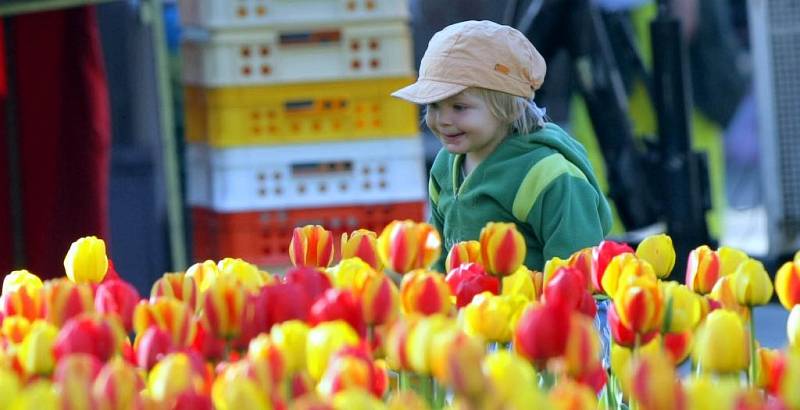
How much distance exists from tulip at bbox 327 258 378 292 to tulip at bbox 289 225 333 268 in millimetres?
218

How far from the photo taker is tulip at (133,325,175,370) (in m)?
1.60

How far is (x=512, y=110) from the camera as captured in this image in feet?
10.9

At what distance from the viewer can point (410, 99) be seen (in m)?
3.24

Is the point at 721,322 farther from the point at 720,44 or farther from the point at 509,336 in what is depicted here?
the point at 720,44

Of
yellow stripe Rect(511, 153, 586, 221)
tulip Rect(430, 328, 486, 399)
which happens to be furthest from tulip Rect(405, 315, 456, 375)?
yellow stripe Rect(511, 153, 586, 221)

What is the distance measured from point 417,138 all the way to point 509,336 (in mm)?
3890

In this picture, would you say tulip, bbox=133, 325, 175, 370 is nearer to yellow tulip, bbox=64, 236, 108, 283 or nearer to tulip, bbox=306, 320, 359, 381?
tulip, bbox=306, 320, 359, 381

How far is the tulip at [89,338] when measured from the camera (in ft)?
5.08

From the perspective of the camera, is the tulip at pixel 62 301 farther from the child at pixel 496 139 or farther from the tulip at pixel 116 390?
the child at pixel 496 139

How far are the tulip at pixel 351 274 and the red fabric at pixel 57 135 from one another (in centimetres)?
356

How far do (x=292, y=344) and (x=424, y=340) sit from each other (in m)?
0.14

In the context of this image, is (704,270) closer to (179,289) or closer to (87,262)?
(179,289)

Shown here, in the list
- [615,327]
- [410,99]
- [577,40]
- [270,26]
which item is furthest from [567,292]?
[577,40]

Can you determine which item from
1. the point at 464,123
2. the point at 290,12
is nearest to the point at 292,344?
the point at 464,123
